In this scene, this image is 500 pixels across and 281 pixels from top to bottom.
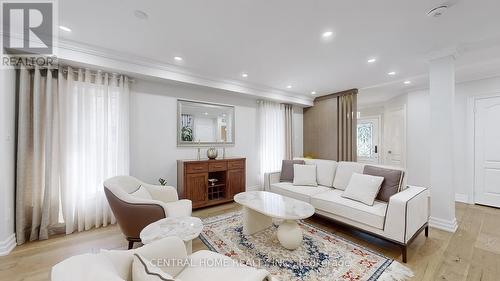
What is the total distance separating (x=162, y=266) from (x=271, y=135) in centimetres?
403

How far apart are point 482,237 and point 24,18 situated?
19.0 feet

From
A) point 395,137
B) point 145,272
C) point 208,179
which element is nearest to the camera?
point 145,272

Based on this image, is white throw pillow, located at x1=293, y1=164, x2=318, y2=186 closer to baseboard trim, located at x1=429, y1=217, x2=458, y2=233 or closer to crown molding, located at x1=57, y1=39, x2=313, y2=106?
baseboard trim, located at x1=429, y1=217, x2=458, y2=233

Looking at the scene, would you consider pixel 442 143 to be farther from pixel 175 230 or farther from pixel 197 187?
pixel 197 187

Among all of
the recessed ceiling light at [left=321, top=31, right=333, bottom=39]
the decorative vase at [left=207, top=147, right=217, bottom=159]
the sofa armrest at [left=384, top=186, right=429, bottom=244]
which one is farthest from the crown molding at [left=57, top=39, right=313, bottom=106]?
the sofa armrest at [left=384, top=186, right=429, bottom=244]

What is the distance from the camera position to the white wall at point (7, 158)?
6.86 ft

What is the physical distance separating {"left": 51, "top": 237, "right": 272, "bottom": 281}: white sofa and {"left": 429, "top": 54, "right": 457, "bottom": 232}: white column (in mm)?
3087

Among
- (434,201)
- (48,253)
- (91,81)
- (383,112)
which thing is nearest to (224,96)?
(91,81)

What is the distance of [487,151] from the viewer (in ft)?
11.9

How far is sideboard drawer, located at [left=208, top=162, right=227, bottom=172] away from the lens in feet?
11.8

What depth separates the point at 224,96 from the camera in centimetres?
423

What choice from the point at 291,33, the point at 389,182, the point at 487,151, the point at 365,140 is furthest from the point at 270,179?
the point at 365,140

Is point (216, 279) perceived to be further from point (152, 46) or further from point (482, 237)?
point (482, 237)

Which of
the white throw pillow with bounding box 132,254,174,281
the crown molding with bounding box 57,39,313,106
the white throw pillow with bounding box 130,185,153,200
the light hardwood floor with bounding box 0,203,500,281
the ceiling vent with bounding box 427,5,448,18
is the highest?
the ceiling vent with bounding box 427,5,448,18
